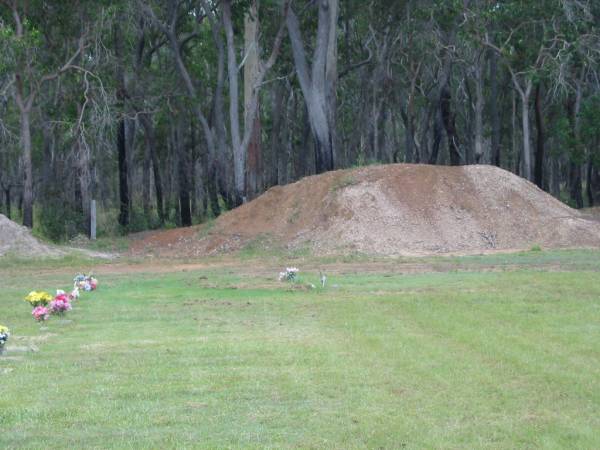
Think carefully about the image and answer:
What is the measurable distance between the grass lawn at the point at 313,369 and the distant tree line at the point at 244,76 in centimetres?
1931

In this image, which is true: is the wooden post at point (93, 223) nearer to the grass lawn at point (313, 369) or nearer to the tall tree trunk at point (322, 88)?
the tall tree trunk at point (322, 88)

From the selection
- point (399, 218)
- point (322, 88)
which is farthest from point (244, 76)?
point (399, 218)

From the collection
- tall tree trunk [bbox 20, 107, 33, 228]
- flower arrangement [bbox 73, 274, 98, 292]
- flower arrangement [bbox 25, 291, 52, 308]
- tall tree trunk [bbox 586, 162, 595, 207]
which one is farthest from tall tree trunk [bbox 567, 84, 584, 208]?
flower arrangement [bbox 25, 291, 52, 308]

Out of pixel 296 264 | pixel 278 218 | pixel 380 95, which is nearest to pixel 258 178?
pixel 278 218

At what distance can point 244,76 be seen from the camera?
45094 millimetres

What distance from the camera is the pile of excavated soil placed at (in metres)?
32.7

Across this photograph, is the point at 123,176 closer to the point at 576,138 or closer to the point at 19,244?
the point at 19,244

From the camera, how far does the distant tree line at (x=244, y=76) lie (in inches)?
1535

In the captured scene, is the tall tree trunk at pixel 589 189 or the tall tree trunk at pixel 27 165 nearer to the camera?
the tall tree trunk at pixel 27 165

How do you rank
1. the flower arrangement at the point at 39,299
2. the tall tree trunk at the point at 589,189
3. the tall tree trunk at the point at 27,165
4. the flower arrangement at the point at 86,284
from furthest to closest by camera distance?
the tall tree trunk at the point at 589,189, the tall tree trunk at the point at 27,165, the flower arrangement at the point at 86,284, the flower arrangement at the point at 39,299

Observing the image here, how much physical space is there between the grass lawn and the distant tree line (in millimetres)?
19309

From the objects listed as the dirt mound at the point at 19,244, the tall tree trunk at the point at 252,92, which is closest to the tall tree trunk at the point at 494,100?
the tall tree trunk at the point at 252,92

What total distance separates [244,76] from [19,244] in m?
15.9

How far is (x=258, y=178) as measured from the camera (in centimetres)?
4403
